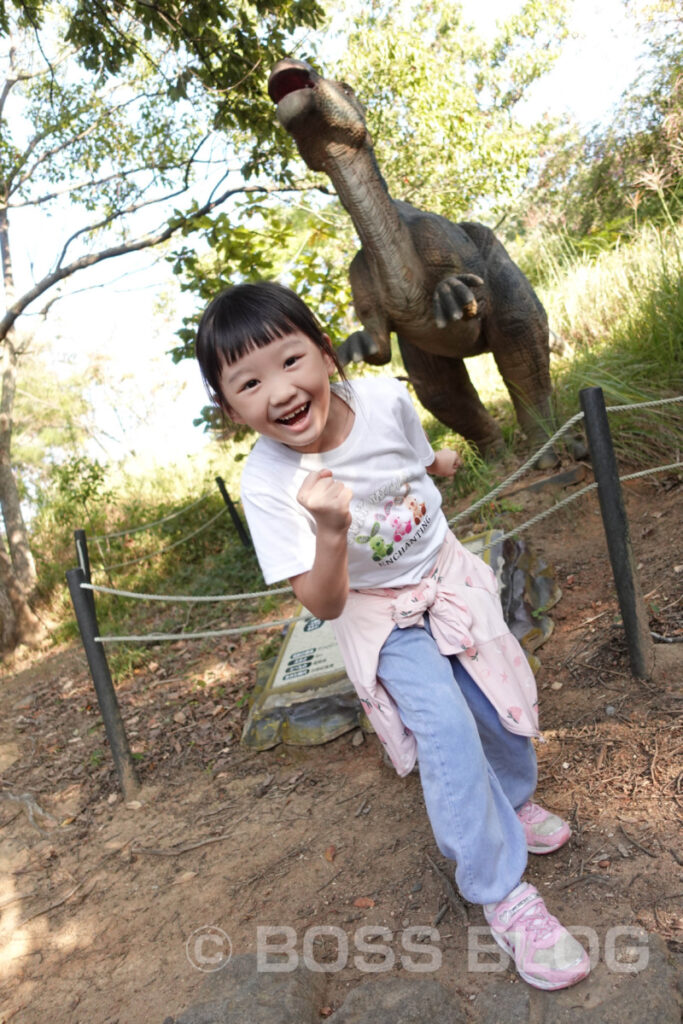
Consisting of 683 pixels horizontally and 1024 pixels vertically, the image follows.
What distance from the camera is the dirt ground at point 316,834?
2.08 meters

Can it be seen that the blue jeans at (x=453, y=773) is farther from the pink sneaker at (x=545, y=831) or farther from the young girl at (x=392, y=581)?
the pink sneaker at (x=545, y=831)

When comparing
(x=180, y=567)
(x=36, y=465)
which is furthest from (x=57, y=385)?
(x=180, y=567)

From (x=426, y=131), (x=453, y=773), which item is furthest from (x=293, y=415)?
(x=426, y=131)

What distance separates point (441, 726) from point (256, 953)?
96 centimetres

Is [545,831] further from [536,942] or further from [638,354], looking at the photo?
[638,354]

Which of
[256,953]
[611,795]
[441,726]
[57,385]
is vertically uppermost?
[57,385]

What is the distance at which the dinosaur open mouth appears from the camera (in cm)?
303

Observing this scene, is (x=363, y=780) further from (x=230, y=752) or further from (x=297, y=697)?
(x=230, y=752)

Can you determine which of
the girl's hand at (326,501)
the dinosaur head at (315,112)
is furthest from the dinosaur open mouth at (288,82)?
the girl's hand at (326,501)

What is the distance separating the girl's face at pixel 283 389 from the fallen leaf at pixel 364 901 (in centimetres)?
136

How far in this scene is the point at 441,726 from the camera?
1698 mm

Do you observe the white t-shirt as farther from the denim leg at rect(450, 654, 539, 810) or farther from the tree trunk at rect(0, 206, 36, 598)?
the tree trunk at rect(0, 206, 36, 598)

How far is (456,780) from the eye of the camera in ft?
5.54

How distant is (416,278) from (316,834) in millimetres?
2257
